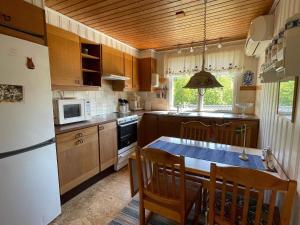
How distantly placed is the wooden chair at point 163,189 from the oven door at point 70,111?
1300mm

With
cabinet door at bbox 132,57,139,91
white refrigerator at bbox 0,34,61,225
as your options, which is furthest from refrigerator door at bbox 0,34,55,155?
cabinet door at bbox 132,57,139,91

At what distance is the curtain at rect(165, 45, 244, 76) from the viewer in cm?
321

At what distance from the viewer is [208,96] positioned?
3.65m

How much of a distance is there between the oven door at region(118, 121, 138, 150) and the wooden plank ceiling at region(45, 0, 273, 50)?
1.58 metres

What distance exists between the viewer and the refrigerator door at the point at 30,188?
51.5 inches

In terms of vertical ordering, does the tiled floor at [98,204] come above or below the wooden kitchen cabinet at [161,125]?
below

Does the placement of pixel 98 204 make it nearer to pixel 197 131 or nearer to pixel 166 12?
pixel 197 131

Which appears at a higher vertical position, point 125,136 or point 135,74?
point 135,74

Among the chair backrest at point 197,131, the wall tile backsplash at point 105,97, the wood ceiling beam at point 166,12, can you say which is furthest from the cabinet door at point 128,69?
the chair backrest at point 197,131

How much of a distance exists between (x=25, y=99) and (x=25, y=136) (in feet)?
1.01

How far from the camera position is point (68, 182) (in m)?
2.00

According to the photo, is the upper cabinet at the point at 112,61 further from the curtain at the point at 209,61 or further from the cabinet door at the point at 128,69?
the curtain at the point at 209,61

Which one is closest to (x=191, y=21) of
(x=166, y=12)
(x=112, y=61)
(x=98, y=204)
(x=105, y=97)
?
(x=166, y=12)

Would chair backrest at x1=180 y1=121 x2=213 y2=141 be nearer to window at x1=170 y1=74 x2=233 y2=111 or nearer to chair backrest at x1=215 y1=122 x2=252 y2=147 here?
chair backrest at x1=215 y1=122 x2=252 y2=147
